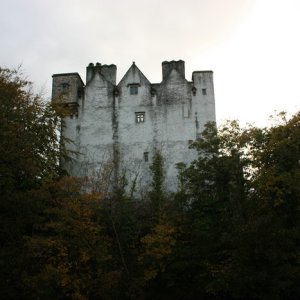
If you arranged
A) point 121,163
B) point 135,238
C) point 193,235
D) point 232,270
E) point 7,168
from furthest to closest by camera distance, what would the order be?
point 121,163 < point 135,238 < point 193,235 < point 232,270 < point 7,168

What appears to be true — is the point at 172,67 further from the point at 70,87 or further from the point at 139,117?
the point at 70,87

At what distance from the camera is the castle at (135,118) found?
43.8 m

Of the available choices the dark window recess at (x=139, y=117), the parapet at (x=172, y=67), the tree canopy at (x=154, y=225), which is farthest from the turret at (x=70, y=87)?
the tree canopy at (x=154, y=225)

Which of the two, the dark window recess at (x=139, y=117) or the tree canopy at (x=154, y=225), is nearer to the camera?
the tree canopy at (x=154, y=225)

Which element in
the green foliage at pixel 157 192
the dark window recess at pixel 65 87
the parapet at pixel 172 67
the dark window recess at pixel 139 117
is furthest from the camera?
the parapet at pixel 172 67

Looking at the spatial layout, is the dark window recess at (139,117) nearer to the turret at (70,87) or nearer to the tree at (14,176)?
the turret at (70,87)

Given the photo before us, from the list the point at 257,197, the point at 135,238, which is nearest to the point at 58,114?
the point at 135,238

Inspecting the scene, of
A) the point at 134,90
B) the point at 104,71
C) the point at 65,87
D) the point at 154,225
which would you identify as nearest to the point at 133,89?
the point at 134,90

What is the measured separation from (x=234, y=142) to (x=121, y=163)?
15268mm

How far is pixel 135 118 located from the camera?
149 feet

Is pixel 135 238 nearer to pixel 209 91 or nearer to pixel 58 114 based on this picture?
pixel 58 114

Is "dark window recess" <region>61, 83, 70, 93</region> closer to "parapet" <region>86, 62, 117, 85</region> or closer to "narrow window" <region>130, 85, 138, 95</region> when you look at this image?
"parapet" <region>86, 62, 117, 85</region>

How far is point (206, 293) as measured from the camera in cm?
2900

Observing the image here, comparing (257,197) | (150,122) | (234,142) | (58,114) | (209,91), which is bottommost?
(257,197)
